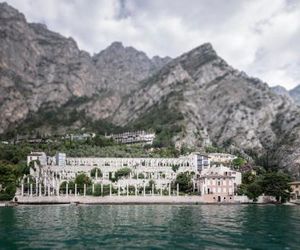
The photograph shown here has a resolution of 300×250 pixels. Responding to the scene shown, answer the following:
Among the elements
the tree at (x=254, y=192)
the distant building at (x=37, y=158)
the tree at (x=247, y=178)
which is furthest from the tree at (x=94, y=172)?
the tree at (x=254, y=192)

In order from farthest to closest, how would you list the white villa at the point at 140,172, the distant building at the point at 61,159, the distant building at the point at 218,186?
the distant building at the point at 61,159 < the white villa at the point at 140,172 < the distant building at the point at 218,186

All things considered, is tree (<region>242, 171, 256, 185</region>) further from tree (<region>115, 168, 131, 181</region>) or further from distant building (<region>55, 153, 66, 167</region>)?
distant building (<region>55, 153, 66, 167</region>)

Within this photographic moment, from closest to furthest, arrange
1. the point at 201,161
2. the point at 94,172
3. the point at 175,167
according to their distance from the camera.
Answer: the point at 94,172
the point at 175,167
the point at 201,161

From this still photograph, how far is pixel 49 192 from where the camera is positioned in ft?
415

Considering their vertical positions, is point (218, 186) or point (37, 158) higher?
point (37, 158)

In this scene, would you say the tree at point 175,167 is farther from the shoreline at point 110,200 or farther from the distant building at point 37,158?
the distant building at point 37,158

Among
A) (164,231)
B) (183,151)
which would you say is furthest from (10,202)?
(183,151)

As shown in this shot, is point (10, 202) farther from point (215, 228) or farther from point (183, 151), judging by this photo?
point (183, 151)

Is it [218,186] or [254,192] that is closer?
[254,192]

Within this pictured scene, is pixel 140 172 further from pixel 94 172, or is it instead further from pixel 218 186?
pixel 218 186

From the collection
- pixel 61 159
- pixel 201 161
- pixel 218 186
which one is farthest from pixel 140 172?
pixel 218 186

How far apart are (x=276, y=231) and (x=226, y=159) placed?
133 metres

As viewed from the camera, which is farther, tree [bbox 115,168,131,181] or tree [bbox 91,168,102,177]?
tree [bbox 91,168,102,177]

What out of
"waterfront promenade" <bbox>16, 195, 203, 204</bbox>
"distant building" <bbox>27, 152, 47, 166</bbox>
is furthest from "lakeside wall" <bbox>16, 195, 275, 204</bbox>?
"distant building" <bbox>27, 152, 47, 166</bbox>
